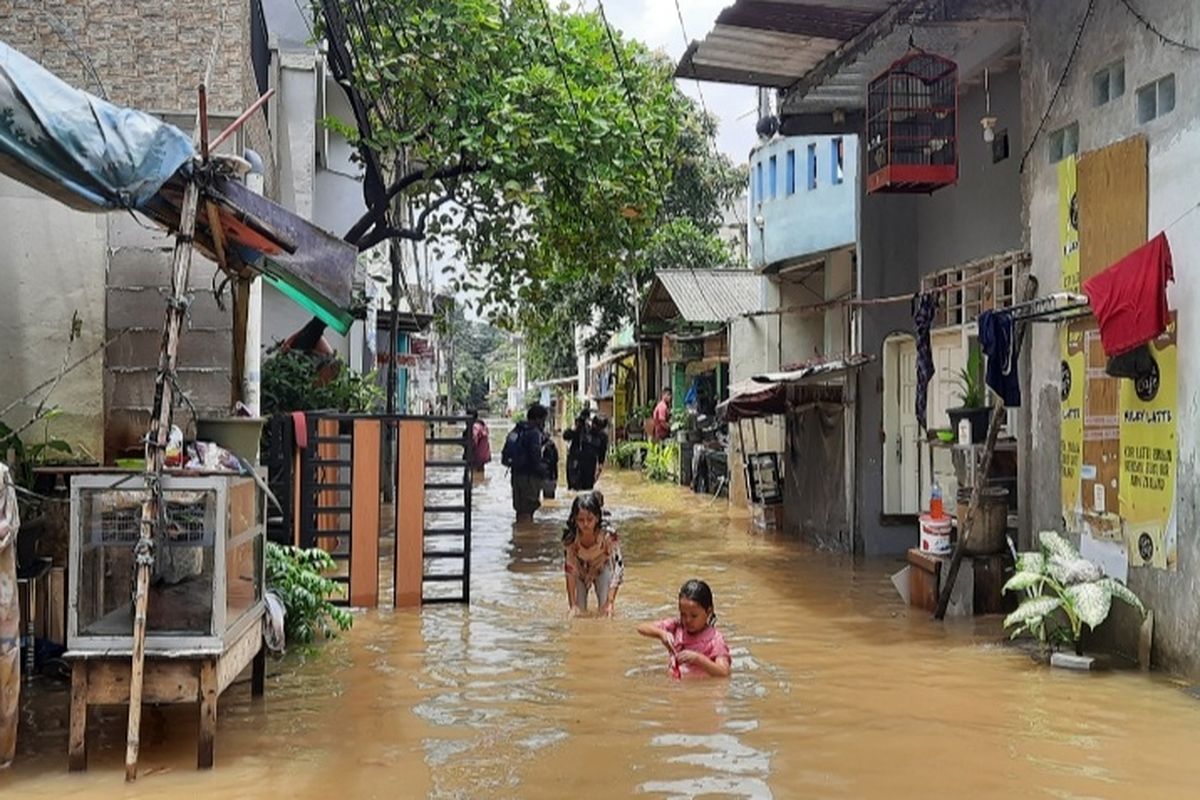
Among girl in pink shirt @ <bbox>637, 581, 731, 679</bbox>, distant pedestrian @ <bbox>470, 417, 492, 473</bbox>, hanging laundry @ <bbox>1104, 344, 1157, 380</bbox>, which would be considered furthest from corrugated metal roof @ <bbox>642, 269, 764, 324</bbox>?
girl in pink shirt @ <bbox>637, 581, 731, 679</bbox>

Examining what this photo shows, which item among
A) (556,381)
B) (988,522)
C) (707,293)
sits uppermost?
(707,293)

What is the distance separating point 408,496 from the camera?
1034cm

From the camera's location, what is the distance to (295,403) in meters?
15.0

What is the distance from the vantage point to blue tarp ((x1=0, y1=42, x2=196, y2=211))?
579 centimetres

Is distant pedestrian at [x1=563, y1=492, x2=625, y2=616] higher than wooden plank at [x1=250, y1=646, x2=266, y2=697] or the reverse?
higher

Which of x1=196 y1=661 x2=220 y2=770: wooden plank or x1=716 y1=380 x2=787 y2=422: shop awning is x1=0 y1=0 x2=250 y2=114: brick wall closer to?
x1=196 y1=661 x2=220 y2=770: wooden plank

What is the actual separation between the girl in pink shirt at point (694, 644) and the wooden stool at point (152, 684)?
3.00 metres

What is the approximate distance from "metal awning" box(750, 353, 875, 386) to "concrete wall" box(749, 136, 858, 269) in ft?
10.1

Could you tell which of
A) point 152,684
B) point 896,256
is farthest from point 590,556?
point 896,256

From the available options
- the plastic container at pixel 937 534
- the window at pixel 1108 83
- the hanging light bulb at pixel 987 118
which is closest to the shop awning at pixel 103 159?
the window at pixel 1108 83

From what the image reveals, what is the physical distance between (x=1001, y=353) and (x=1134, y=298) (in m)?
2.11

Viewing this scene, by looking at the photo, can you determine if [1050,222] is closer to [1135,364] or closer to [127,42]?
[1135,364]

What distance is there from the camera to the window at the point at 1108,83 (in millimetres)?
8461

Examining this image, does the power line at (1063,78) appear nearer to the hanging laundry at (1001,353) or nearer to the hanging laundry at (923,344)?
the hanging laundry at (1001,353)
